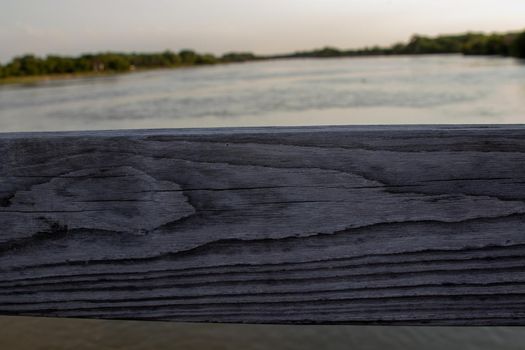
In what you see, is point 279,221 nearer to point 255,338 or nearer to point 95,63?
point 255,338

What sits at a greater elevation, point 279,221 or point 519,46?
point 519,46

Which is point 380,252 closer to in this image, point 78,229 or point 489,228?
point 489,228

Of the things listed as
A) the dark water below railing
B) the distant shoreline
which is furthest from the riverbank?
the dark water below railing

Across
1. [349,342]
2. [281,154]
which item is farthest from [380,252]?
[349,342]

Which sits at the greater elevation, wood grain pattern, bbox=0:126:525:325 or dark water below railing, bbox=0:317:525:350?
Answer: wood grain pattern, bbox=0:126:525:325

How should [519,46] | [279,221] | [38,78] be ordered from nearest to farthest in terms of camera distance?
[279,221], [519,46], [38,78]

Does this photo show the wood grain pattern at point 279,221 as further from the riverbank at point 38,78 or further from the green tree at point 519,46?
the green tree at point 519,46

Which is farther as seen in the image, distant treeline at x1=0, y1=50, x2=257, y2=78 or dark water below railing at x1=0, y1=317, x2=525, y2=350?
distant treeline at x1=0, y1=50, x2=257, y2=78

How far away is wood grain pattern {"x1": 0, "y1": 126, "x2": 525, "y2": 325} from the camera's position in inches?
31.8

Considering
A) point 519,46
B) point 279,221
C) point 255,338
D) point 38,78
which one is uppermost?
point 519,46

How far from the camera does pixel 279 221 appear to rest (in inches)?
32.5

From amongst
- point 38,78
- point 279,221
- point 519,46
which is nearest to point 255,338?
point 279,221

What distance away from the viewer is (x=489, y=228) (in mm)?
812

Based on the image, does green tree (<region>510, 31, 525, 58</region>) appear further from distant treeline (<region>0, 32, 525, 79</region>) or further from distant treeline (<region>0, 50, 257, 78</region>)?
distant treeline (<region>0, 50, 257, 78</region>)
